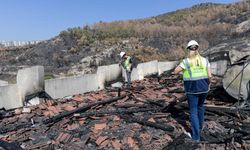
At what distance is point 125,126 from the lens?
8.70 meters

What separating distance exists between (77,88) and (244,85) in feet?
21.7

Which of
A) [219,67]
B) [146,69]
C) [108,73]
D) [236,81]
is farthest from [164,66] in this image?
[236,81]

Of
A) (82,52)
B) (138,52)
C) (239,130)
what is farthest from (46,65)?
(239,130)

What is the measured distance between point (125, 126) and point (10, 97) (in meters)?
4.63

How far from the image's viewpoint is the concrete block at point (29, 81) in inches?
480

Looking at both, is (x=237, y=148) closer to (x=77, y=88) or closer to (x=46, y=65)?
(x=77, y=88)

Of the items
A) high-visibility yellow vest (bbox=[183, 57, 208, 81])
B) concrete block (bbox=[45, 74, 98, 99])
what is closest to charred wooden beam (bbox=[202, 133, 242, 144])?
high-visibility yellow vest (bbox=[183, 57, 208, 81])

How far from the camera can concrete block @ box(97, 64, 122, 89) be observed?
1642 cm

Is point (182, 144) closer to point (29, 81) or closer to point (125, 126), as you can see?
point (125, 126)

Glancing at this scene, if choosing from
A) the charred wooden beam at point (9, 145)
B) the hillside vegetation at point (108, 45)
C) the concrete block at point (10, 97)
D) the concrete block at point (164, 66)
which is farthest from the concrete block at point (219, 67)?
the hillside vegetation at point (108, 45)

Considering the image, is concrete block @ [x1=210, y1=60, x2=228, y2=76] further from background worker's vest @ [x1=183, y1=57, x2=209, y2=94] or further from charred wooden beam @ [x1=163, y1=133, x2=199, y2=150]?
charred wooden beam @ [x1=163, y1=133, x2=199, y2=150]

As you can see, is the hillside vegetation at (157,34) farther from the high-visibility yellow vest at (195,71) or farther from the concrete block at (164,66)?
the high-visibility yellow vest at (195,71)

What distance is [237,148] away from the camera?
7.31 metres

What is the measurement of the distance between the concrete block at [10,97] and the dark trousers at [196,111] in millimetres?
6073
